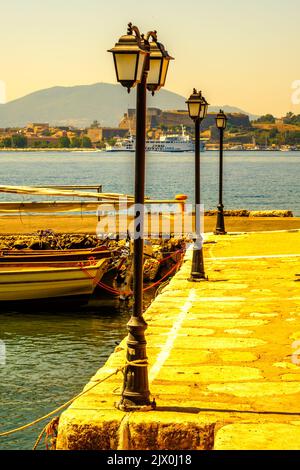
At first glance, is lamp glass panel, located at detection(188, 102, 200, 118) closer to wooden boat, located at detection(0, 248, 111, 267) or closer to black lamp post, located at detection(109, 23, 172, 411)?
wooden boat, located at detection(0, 248, 111, 267)

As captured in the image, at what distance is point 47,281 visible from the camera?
2556cm

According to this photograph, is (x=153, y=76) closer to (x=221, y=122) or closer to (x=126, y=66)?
(x=126, y=66)

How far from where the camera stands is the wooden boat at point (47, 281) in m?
25.3

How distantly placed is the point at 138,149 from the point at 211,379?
2510 millimetres

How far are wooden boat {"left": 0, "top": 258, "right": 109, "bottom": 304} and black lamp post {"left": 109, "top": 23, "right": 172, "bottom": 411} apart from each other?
629 inches

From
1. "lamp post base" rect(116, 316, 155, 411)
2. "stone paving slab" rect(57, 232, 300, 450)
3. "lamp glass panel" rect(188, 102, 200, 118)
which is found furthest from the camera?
"lamp glass panel" rect(188, 102, 200, 118)

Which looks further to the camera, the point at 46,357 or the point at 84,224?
the point at 84,224

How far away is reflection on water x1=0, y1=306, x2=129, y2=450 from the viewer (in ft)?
48.0

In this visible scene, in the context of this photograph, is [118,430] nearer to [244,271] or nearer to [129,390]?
[129,390]

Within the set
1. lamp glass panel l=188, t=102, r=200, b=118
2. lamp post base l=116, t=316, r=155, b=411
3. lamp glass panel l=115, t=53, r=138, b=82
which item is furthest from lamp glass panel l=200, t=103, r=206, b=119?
lamp post base l=116, t=316, r=155, b=411

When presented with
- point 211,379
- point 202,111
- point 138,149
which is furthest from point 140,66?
point 202,111

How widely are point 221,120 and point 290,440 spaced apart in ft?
66.1

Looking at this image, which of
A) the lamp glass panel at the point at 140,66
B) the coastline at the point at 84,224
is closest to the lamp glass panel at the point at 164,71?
the lamp glass panel at the point at 140,66
